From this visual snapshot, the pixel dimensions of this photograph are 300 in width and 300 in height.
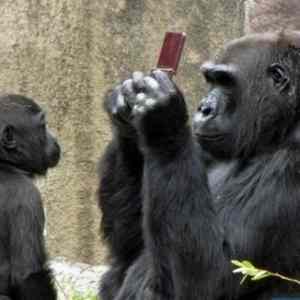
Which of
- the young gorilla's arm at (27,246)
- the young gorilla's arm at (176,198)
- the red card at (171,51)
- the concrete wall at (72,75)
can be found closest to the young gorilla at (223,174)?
the young gorilla's arm at (176,198)

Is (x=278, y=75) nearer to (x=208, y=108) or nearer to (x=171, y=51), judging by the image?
(x=208, y=108)

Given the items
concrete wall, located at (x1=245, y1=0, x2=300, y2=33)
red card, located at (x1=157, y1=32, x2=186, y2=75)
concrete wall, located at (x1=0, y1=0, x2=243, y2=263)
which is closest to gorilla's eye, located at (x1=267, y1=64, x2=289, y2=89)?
red card, located at (x1=157, y1=32, x2=186, y2=75)

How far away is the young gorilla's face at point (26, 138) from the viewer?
7.09 meters

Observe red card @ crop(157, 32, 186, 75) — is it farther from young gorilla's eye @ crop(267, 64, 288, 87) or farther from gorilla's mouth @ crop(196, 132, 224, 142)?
young gorilla's eye @ crop(267, 64, 288, 87)

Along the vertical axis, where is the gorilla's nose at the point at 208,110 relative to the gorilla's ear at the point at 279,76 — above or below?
below

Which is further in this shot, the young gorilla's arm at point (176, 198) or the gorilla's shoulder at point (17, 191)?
the gorilla's shoulder at point (17, 191)

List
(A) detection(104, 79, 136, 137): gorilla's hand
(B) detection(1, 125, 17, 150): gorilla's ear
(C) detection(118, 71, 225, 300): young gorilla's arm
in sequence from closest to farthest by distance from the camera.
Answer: (C) detection(118, 71, 225, 300): young gorilla's arm < (A) detection(104, 79, 136, 137): gorilla's hand < (B) detection(1, 125, 17, 150): gorilla's ear

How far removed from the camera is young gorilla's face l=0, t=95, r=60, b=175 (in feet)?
23.3

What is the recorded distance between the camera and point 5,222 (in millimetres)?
6785

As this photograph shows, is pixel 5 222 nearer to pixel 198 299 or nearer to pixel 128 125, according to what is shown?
pixel 128 125

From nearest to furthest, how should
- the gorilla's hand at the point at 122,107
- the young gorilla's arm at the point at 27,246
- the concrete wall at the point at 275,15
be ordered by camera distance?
the gorilla's hand at the point at 122,107 < the young gorilla's arm at the point at 27,246 < the concrete wall at the point at 275,15

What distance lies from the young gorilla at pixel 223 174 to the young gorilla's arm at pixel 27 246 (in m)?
1.13

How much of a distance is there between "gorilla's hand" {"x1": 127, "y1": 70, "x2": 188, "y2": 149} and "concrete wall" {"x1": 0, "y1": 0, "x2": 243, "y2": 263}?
317cm

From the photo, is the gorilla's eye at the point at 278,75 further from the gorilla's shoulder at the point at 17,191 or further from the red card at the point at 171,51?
the gorilla's shoulder at the point at 17,191
